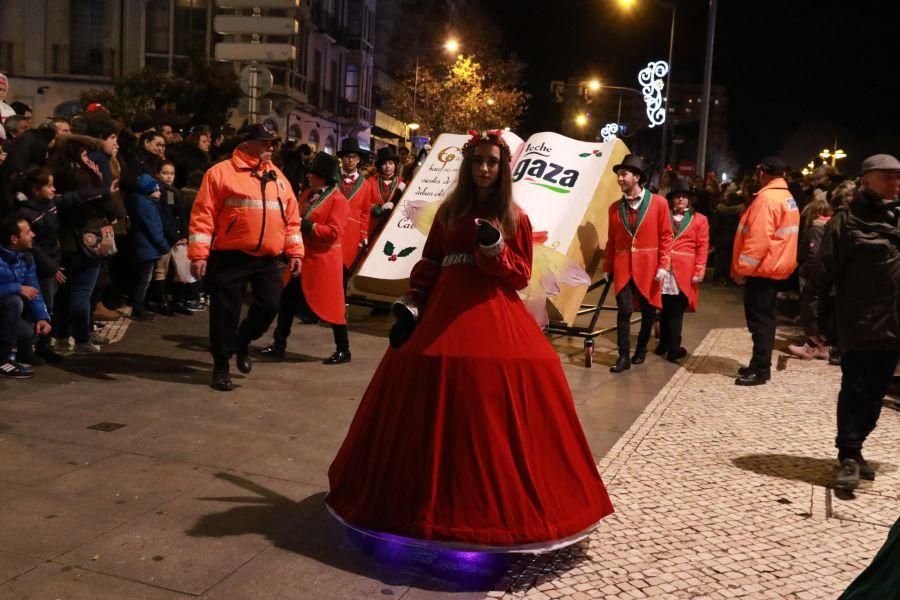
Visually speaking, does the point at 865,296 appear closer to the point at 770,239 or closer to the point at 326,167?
the point at 770,239

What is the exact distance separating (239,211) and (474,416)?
372 cm

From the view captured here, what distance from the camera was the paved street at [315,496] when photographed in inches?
154

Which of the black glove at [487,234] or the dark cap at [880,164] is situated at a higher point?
the dark cap at [880,164]

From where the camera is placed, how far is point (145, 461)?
17.5 feet

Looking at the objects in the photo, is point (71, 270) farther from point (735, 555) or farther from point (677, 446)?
point (735, 555)

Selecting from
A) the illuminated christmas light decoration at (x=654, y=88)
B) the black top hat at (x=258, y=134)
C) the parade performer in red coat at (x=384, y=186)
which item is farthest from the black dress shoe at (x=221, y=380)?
the illuminated christmas light decoration at (x=654, y=88)

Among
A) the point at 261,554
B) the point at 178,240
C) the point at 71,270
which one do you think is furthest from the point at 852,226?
the point at 178,240

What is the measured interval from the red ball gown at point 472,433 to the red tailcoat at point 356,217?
6.71 meters

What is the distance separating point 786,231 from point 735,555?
15.6ft

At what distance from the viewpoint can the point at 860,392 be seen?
5625mm

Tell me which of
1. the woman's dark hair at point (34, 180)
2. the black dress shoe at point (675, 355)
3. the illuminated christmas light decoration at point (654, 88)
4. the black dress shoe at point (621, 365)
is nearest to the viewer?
the woman's dark hair at point (34, 180)

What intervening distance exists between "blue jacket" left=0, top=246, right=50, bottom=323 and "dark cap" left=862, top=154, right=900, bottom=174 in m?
6.18

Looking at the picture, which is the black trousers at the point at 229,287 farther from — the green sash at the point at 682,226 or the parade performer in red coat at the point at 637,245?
the green sash at the point at 682,226

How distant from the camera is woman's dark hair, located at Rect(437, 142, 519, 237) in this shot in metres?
4.33
